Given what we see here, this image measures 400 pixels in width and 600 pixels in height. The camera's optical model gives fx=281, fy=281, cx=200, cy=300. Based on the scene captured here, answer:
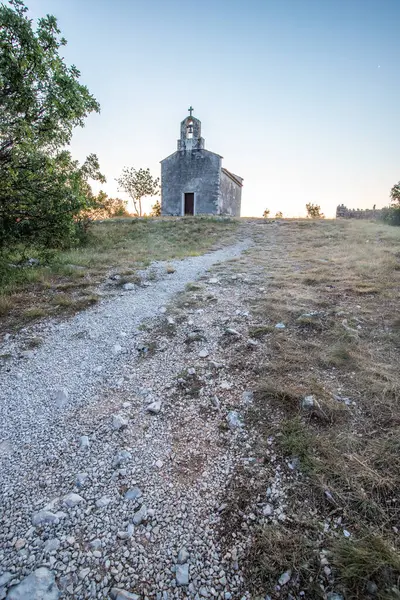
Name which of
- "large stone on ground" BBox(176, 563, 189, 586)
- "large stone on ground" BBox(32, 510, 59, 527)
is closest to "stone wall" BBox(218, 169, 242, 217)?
"large stone on ground" BBox(32, 510, 59, 527)

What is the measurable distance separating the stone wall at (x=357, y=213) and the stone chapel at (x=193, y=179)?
12.8 m

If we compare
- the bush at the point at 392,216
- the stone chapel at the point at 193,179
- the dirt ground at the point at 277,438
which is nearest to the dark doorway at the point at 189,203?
the stone chapel at the point at 193,179

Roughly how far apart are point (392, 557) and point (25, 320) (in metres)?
6.19

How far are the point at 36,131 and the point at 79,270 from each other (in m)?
4.09

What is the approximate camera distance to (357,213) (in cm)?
3061

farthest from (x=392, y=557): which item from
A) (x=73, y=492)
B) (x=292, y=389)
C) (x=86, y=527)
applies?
(x=73, y=492)

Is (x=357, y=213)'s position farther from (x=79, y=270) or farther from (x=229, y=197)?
(x=79, y=270)

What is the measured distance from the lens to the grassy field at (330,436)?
1.83 meters

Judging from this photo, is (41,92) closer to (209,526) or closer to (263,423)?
(263,423)

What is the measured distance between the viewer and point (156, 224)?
21656 millimetres

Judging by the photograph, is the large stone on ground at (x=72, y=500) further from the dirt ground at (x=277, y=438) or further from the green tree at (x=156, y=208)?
the green tree at (x=156, y=208)

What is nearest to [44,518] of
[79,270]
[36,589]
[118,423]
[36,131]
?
[36,589]

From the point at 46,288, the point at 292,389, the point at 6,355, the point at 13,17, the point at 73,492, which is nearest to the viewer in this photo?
the point at 73,492

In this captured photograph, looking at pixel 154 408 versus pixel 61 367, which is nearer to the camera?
pixel 154 408
